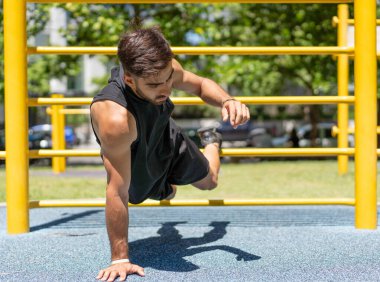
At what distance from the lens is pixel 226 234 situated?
116 inches

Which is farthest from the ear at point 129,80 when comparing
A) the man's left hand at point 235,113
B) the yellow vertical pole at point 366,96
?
the yellow vertical pole at point 366,96

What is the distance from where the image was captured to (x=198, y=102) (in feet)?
9.69

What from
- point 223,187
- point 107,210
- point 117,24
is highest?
point 117,24

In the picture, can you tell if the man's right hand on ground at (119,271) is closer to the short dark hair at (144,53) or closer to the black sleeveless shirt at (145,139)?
the black sleeveless shirt at (145,139)

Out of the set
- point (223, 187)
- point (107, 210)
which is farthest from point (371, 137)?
point (223, 187)

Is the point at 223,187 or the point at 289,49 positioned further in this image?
the point at 223,187

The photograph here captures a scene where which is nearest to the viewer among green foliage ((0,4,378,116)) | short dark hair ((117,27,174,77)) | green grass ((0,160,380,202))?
short dark hair ((117,27,174,77))

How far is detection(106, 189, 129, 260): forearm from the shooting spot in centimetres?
220

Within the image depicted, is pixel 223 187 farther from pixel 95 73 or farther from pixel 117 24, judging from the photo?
pixel 95 73

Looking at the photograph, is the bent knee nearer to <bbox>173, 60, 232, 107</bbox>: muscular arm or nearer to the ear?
<bbox>173, 60, 232, 107</bbox>: muscular arm

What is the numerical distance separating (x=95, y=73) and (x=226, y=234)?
33.5 metres

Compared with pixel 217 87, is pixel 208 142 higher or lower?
lower

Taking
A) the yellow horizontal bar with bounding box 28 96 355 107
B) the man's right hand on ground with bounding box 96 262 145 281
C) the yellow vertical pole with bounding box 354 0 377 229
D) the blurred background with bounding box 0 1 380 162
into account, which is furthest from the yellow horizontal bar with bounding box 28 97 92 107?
the blurred background with bounding box 0 1 380 162

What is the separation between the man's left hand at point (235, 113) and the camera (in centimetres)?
216
